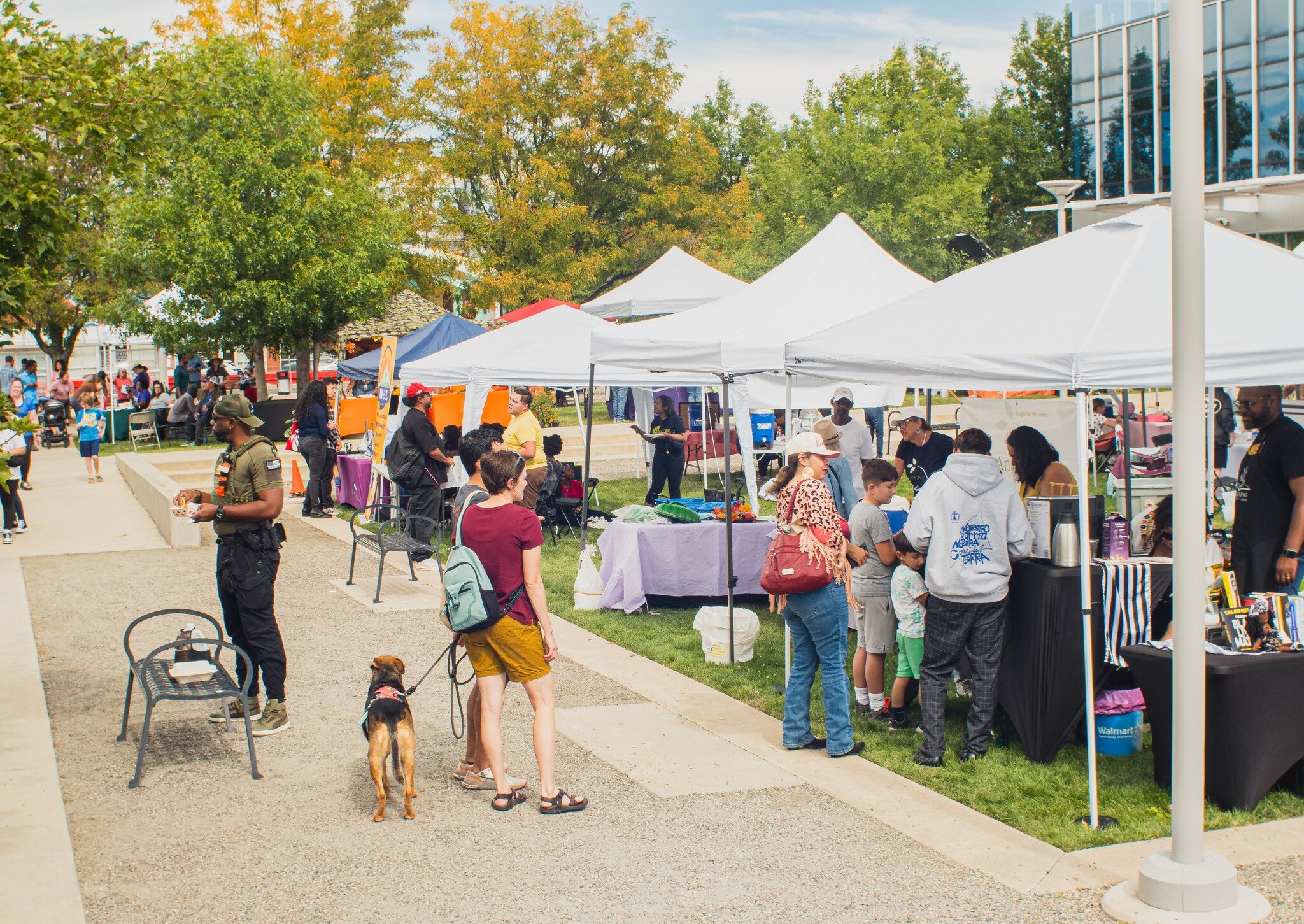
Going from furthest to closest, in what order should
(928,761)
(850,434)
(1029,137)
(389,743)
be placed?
(1029,137) < (850,434) < (928,761) < (389,743)

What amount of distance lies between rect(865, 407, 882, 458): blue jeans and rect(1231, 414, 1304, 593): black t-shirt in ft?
45.2

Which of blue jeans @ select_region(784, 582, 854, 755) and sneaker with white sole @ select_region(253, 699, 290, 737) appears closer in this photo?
blue jeans @ select_region(784, 582, 854, 755)

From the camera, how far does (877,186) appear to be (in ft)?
109

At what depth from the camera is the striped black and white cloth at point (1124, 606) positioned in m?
6.12

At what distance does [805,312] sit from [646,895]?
5.97 meters

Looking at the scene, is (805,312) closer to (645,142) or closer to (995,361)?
(995,361)

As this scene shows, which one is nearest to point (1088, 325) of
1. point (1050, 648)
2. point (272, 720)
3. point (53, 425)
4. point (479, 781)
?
point (1050, 648)

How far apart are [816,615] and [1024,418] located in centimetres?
412

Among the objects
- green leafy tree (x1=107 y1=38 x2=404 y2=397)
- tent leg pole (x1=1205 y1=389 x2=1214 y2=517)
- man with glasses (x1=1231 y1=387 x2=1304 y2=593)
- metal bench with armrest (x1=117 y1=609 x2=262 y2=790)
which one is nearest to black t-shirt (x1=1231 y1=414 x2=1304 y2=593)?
man with glasses (x1=1231 y1=387 x2=1304 y2=593)

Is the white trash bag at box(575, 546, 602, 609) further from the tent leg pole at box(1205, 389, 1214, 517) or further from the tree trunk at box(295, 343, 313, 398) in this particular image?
the tree trunk at box(295, 343, 313, 398)

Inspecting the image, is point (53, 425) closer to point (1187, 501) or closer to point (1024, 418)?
point (1024, 418)

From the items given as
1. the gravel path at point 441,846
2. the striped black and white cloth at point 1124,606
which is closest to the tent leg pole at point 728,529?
the gravel path at point 441,846

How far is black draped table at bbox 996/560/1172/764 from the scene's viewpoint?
6102 millimetres

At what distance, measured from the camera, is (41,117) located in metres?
5.79
